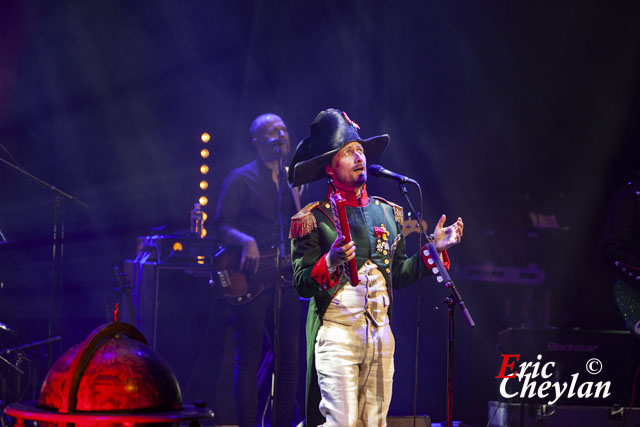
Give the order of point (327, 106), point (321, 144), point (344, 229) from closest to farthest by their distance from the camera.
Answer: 1. point (344, 229)
2. point (321, 144)
3. point (327, 106)

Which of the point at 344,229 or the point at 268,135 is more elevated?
the point at 268,135

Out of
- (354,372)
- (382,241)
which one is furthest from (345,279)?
(354,372)

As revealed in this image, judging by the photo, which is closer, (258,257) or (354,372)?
(354,372)

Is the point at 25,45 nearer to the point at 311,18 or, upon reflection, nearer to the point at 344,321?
the point at 311,18

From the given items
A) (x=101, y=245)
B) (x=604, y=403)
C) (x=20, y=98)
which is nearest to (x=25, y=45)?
(x=20, y=98)

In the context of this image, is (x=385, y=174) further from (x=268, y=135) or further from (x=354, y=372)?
(x=268, y=135)

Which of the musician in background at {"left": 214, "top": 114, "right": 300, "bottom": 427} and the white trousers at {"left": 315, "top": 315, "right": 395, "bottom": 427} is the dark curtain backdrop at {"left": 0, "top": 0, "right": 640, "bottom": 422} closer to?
the musician in background at {"left": 214, "top": 114, "right": 300, "bottom": 427}

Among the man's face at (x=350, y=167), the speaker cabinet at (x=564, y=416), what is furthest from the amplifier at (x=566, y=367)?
the man's face at (x=350, y=167)

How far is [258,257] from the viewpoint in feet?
17.9

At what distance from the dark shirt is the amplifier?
196 centimetres

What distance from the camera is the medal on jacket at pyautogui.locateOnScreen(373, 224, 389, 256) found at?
4105 millimetres

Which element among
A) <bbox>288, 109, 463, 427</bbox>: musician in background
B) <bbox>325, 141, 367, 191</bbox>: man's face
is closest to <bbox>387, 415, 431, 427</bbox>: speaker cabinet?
<bbox>288, 109, 463, 427</bbox>: musician in background

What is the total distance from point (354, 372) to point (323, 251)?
2.22 feet

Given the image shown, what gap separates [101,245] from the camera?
7.54 m
